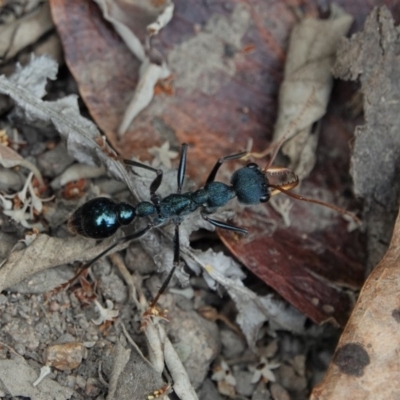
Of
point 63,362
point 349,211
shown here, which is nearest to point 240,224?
point 349,211

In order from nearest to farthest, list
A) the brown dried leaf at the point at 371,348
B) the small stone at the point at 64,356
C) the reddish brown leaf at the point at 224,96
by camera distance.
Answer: the brown dried leaf at the point at 371,348 < the small stone at the point at 64,356 < the reddish brown leaf at the point at 224,96

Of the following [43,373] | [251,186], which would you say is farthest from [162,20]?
[43,373]

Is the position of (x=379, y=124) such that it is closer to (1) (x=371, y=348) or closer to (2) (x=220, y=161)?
(2) (x=220, y=161)

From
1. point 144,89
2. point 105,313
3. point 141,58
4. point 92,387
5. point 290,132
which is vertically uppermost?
point 141,58

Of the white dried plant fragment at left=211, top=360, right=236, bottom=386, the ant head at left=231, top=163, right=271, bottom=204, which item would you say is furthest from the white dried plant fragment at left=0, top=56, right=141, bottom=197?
the white dried plant fragment at left=211, top=360, right=236, bottom=386

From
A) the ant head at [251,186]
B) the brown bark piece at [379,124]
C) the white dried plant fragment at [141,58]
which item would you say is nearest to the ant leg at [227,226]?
the ant head at [251,186]

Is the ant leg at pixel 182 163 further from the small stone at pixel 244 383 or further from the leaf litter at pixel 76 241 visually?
the small stone at pixel 244 383
